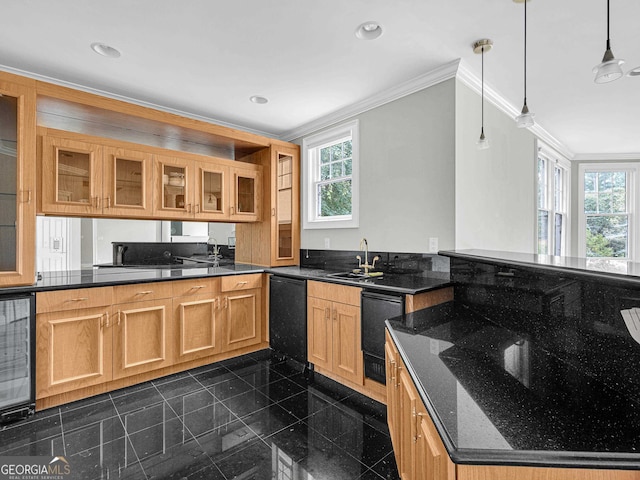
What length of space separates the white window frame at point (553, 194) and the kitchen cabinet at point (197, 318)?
392 cm

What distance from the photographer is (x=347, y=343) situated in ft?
8.77

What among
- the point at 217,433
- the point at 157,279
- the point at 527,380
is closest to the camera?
the point at 527,380

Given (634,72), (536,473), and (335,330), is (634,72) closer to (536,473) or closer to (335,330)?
(335,330)

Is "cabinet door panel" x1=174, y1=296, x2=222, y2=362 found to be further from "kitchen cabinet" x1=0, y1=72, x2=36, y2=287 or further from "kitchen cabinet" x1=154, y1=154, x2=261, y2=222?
"kitchen cabinet" x1=0, y1=72, x2=36, y2=287

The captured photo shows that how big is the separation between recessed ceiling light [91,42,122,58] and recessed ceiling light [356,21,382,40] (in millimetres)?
1703

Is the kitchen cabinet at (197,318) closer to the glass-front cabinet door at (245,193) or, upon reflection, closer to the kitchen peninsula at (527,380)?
the glass-front cabinet door at (245,193)

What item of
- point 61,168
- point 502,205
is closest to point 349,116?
point 502,205

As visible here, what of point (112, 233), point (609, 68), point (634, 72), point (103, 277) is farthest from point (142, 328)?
point (634, 72)

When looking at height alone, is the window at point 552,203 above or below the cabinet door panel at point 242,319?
above

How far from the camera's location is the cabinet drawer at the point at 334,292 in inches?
103

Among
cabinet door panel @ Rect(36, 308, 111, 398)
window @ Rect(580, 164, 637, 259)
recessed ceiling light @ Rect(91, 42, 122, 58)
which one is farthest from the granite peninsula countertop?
window @ Rect(580, 164, 637, 259)

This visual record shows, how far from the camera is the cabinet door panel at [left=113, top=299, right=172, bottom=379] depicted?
263 cm

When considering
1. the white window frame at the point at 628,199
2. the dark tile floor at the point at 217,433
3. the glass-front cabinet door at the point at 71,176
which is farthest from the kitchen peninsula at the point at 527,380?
the white window frame at the point at 628,199

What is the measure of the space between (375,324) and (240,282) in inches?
60.5
